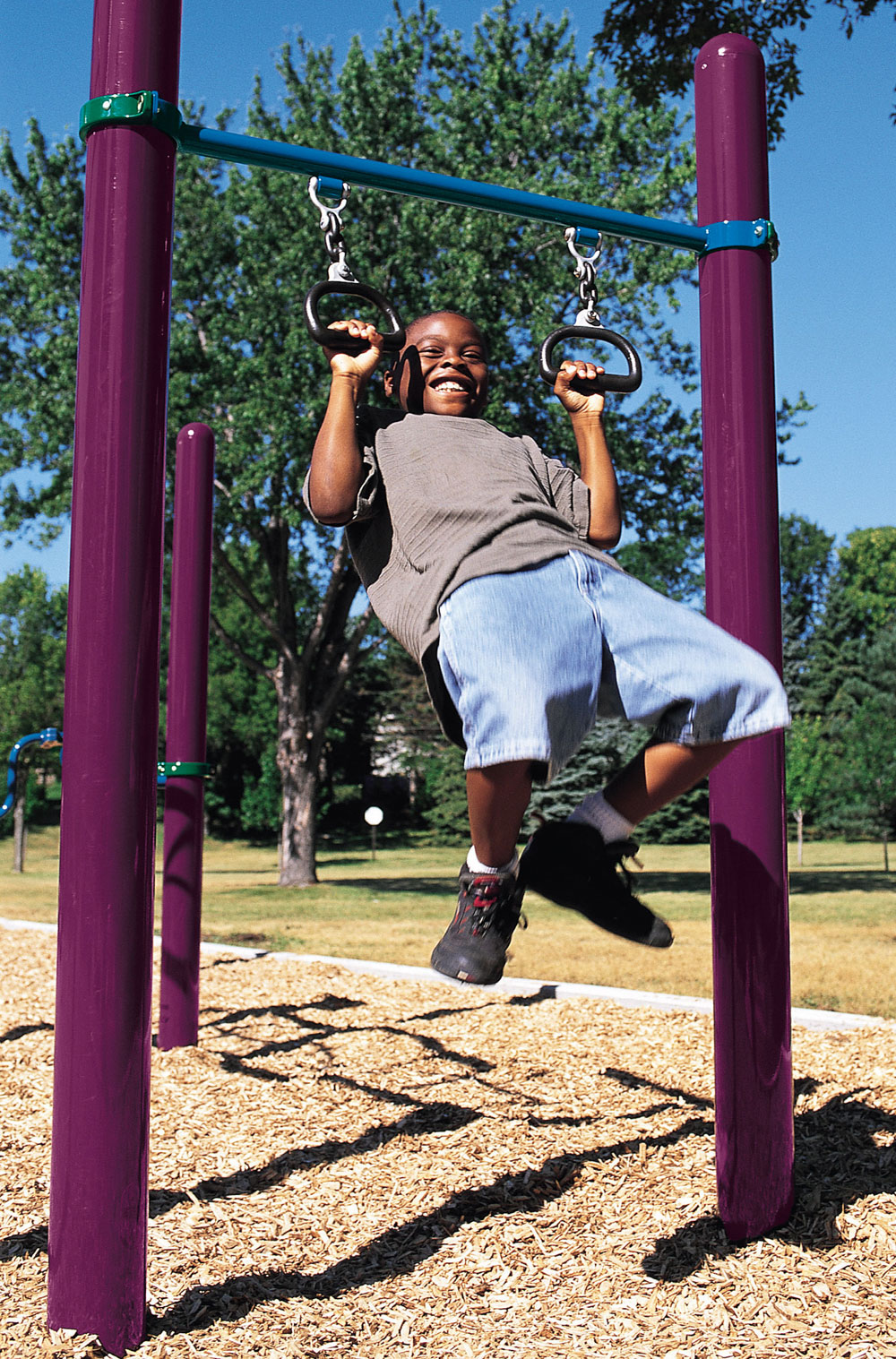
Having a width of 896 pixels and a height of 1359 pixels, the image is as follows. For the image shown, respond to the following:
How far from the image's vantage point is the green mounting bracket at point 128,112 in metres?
2.33

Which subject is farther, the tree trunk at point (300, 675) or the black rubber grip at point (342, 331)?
the tree trunk at point (300, 675)

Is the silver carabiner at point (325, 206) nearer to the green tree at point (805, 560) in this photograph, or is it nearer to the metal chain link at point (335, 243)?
the metal chain link at point (335, 243)

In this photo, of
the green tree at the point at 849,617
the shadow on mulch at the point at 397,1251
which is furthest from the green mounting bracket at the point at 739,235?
the green tree at the point at 849,617

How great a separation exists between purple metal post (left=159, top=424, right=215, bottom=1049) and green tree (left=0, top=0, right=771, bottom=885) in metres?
7.71

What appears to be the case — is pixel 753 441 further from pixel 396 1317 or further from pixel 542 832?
pixel 396 1317

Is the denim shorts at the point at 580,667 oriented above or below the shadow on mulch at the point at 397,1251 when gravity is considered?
above

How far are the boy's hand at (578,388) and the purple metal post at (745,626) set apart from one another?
0.39 meters

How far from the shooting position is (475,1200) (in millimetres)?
3205

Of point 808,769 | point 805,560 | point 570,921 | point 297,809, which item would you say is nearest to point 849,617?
point 805,560

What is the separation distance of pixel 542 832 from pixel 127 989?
91 centimetres

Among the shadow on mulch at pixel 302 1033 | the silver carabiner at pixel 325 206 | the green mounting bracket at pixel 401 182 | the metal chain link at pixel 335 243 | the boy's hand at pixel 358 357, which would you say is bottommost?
the shadow on mulch at pixel 302 1033

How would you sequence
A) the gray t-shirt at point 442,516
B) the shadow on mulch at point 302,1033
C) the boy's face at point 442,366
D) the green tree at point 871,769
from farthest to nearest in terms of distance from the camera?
1. the green tree at point 871,769
2. the shadow on mulch at point 302,1033
3. the boy's face at point 442,366
4. the gray t-shirt at point 442,516

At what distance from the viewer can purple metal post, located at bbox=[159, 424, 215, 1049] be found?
4.83 m

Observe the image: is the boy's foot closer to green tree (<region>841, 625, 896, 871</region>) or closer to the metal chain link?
the metal chain link
